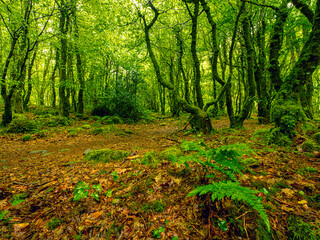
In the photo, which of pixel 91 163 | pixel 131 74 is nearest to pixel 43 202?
pixel 91 163

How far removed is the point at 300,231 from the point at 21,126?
37.9 ft

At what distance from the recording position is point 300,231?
4.44ft

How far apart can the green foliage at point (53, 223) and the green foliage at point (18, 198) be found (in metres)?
0.79

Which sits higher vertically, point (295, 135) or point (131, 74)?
point (131, 74)

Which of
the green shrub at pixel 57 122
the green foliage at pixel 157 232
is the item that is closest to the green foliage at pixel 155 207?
the green foliage at pixel 157 232

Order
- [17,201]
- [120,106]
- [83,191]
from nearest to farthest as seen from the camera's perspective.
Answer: [17,201]
[83,191]
[120,106]

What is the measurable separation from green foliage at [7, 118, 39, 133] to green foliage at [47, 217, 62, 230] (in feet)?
28.7

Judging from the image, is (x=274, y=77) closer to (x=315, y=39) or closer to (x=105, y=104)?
(x=315, y=39)

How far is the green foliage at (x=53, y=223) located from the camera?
181cm

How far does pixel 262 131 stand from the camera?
475cm

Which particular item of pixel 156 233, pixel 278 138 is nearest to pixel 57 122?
pixel 156 233

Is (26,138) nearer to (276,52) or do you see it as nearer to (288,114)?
(288,114)

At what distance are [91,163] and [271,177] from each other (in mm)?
3577

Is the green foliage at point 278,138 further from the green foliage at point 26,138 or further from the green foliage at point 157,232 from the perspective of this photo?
the green foliage at point 26,138
